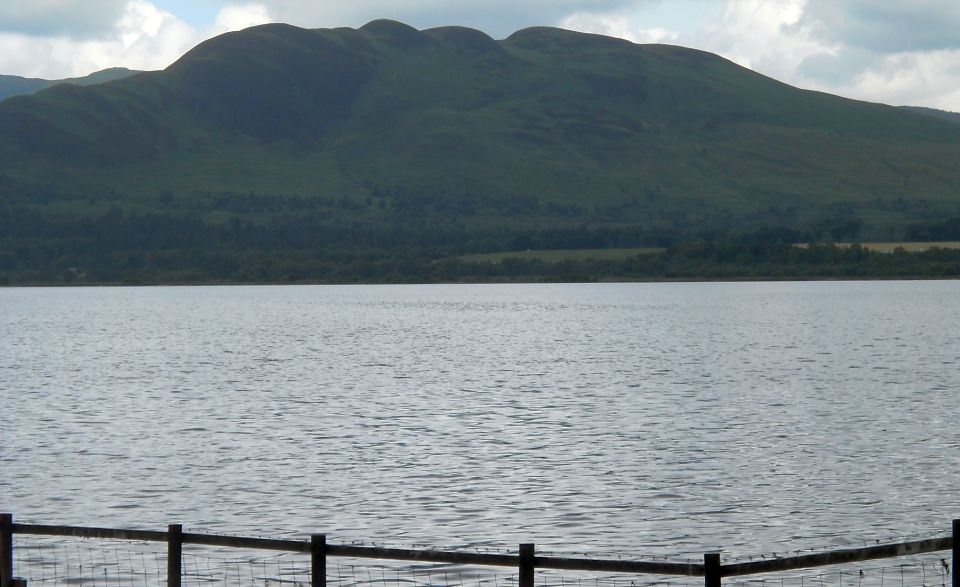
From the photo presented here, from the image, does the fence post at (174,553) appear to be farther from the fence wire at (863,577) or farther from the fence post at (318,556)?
the fence wire at (863,577)

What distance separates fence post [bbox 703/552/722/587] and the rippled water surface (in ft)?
45.8

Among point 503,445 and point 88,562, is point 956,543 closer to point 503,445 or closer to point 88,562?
point 88,562

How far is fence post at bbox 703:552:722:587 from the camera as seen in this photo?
52.8ft

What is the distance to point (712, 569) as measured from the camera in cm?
1627

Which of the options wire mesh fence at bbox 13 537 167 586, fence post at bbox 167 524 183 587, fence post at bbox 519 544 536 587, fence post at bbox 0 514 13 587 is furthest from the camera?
wire mesh fence at bbox 13 537 167 586

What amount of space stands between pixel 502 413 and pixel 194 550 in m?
34.7

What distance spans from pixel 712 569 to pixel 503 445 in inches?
1358

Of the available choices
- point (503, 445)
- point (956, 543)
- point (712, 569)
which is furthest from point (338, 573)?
point (503, 445)

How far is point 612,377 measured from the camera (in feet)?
293

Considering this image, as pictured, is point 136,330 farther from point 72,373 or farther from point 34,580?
point 34,580

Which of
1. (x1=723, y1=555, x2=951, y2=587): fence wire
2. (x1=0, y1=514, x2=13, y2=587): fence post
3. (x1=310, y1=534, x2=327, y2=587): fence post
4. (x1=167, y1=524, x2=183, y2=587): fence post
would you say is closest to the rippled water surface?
(x1=723, y1=555, x2=951, y2=587): fence wire

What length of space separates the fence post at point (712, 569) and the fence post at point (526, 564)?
2247 millimetres

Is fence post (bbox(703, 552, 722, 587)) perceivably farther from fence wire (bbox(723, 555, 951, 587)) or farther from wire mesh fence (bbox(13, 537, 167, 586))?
wire mesh fence (bbox(13, 537, 167, 586))

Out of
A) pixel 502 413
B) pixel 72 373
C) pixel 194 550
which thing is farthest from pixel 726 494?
pixel 72 373
